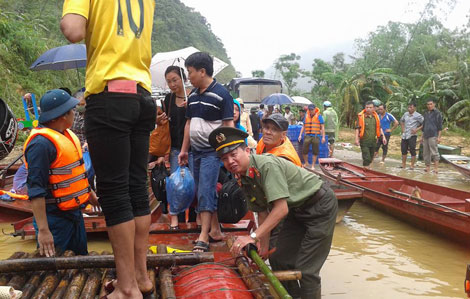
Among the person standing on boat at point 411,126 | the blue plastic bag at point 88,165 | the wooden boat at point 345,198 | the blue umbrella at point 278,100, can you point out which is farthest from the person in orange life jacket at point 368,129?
the blue plastic bag at point 88,165

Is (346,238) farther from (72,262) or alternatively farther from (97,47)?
(97,47)

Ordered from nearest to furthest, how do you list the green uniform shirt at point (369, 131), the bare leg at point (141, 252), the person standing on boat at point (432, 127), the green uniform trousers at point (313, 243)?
the bare leg at point (141, 252), the green uniform trousers at point (313, 243), the green uniform shirt at point (369, 131), the person standing on boat at point (432, 127)

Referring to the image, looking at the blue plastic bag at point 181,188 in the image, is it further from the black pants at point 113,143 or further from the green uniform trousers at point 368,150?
the green uniform trousers at point 368,150

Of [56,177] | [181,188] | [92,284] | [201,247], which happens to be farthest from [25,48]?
[92,284]

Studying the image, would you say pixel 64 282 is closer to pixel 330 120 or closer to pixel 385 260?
pixel 385 260

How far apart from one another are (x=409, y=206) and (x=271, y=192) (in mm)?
4675

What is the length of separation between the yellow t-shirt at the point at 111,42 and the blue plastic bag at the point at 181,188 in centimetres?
209

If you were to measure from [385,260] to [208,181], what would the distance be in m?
3.20

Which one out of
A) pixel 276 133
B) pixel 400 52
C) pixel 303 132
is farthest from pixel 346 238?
pixel 400 52

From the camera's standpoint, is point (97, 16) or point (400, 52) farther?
point (400, 52)

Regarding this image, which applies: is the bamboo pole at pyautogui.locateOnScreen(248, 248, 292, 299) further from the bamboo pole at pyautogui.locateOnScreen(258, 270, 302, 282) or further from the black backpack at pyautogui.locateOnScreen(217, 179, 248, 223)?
the black backpack at pyautogui.locateOnScreen(217, 179, 248, 223)

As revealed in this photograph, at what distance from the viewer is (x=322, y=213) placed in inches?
131

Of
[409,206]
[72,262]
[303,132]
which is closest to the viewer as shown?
[72,262]

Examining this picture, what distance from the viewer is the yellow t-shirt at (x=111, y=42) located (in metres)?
2.17
